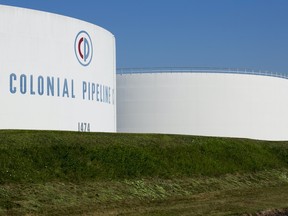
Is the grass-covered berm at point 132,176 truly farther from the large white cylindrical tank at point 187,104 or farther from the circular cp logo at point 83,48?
the large white cylindrical tank at point 187,104

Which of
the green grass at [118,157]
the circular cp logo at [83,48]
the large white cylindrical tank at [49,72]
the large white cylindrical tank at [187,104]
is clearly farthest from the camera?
the large white cylindrical tank at [187,104]

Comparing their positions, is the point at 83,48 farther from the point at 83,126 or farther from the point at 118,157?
the point at 118,157

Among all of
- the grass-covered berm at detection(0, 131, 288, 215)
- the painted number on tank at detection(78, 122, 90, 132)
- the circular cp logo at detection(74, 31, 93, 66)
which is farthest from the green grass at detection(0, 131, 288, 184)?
the circular cp logo at detection(74, 31, 93, 66)

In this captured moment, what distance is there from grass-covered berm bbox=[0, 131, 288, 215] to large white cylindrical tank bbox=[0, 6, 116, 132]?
6.07 meters

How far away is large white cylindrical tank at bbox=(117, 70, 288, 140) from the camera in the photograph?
56.7 metres

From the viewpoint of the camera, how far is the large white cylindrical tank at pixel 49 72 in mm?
34531

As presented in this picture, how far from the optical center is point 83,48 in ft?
130

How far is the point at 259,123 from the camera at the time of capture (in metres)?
60.9

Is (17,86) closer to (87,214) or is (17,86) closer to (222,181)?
(222,181)

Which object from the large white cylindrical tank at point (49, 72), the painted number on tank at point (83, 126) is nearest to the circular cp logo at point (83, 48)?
the large white cylindrical tank at point (49, 72)

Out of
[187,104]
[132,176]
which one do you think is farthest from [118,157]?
[187,104]

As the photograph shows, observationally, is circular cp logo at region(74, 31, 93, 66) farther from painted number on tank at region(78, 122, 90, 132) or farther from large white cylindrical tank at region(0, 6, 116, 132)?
painted number on tank at region(78, 122, 90, 132)

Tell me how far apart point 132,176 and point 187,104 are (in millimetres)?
30722

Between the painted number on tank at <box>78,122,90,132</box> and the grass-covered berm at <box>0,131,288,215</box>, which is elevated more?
the painted number on tank at <box>78,122,90,132</box>
